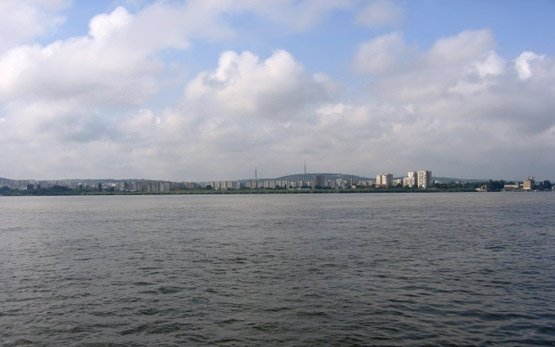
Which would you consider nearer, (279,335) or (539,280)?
(279,335)

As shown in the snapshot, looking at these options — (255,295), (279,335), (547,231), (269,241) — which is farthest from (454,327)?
(547,231)

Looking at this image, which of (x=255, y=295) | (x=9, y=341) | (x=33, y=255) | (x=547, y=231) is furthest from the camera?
(x=547, y=231)

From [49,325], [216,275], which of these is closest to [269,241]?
[216,275]

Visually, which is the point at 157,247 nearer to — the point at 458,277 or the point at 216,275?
the point at 216,275

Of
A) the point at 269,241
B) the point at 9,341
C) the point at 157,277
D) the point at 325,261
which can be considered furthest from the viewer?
the point at 269,241

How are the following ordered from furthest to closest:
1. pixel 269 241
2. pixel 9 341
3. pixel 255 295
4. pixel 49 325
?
pixel 269 241
pixel 255 295
pixel 49 325
pixel 9 341

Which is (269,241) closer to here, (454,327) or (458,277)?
(458,277)

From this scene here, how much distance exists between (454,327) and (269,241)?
30435 millimetres

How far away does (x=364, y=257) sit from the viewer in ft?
120

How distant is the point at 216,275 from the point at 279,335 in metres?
12.2

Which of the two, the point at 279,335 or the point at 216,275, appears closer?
the point at 279,335

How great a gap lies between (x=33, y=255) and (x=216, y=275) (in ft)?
64.4

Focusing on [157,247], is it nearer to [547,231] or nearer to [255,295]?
[255,295]

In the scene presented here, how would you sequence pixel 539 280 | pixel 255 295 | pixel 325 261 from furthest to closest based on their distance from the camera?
pixel 325 261, pixel 539 280, pixel 255 295
